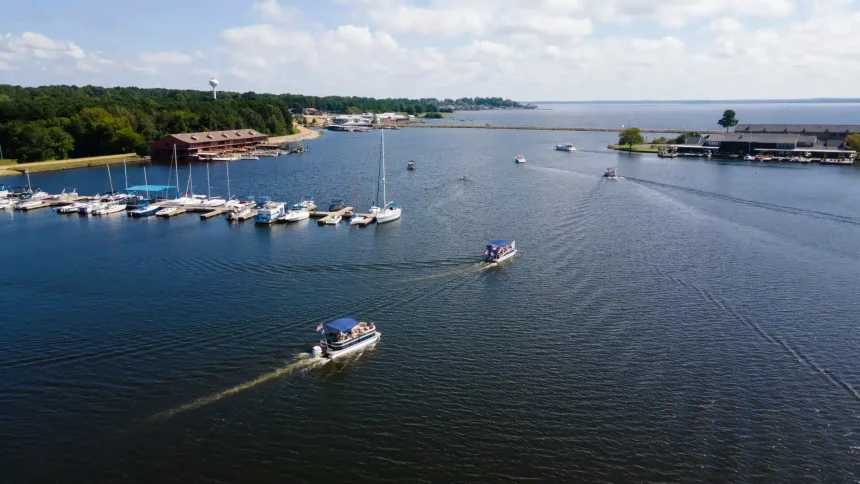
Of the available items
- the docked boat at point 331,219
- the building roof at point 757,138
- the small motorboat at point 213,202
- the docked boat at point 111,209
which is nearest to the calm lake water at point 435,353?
the docked boat at point 331,219

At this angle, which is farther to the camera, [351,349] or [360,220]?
[360,220]

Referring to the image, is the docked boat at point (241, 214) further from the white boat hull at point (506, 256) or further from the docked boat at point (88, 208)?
the white boat hull at point (506, 256)

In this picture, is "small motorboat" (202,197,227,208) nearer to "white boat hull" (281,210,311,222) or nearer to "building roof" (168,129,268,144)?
"white boat hull" (281,210,311,222)

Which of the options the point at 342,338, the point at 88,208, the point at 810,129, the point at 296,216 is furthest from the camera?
the point at 810,129

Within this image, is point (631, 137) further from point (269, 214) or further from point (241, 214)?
point (241, 214)

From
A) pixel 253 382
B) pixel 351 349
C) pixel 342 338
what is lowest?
pixel 253 382

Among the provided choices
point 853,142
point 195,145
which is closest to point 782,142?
point 853,142
